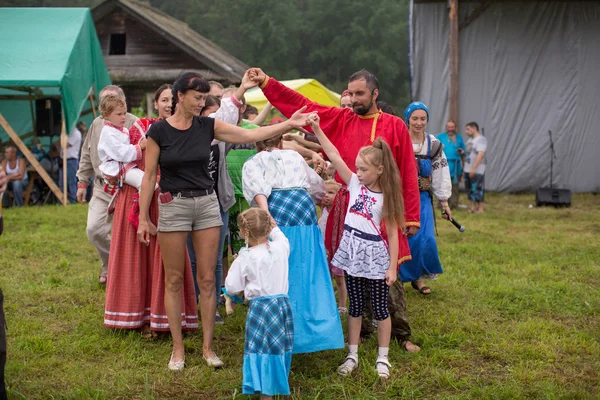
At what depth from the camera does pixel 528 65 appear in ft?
50.3

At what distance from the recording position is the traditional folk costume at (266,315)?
3.83 m

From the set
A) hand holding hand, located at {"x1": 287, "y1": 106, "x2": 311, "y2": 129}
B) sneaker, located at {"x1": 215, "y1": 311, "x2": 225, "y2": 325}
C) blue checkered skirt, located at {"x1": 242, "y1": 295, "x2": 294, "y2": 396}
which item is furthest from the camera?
sneaker, located at {"x1": 215, "y1": 311, "x2": 225, "y2": 325}

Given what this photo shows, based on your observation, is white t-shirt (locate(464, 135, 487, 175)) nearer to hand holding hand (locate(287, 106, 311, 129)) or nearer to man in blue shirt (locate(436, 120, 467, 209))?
man in blue shirt (locate(436, 120, 467, 209))

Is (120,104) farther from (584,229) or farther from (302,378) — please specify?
(584,229)

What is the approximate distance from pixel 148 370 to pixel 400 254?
70.2 inches

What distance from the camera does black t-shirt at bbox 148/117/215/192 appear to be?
416 centimetres

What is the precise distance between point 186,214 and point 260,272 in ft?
2.15

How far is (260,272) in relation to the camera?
12.8 feet

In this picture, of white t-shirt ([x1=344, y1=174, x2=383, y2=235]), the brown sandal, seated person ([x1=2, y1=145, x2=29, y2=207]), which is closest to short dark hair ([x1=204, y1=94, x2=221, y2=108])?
white t-shirt ([x1=344, y1=174, x2=383, y2=235])

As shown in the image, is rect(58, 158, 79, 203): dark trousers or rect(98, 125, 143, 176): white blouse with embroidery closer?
rect(98, 125, 143, 176): white blouse with embroidery

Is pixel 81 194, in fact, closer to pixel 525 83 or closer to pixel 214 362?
pixel 214 362

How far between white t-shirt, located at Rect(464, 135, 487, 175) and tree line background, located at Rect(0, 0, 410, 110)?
1339 inches

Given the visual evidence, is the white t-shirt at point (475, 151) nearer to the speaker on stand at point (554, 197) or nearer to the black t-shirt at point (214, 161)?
the speaker on stand at point (554, 197)

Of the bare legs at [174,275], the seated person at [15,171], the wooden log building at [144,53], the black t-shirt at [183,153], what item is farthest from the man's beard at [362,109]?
the wooden log building at [144,53]
